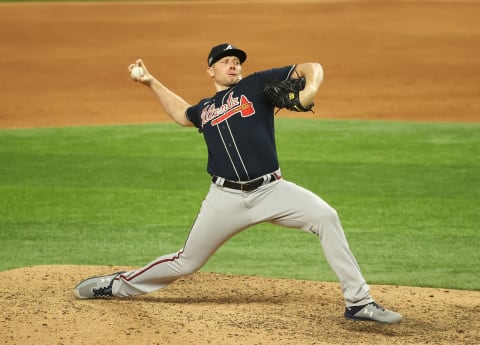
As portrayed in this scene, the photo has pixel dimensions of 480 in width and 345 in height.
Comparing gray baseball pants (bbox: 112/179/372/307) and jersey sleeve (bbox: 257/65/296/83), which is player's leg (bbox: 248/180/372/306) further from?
jersey sleeve (bbox: 257/65/296/83)

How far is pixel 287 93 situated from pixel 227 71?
0.68m

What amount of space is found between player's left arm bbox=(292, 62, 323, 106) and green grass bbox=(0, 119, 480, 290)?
230cm

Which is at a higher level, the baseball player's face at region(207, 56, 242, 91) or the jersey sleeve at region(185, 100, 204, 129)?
the baseball player's face at region(207, 56, 242, 91)

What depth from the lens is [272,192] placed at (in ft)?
19.4

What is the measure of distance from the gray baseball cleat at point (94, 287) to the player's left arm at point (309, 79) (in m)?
1.84

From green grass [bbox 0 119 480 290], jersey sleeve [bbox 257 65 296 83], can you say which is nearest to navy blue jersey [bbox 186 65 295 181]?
jersey sleeve [bbox 257 65 296 83]

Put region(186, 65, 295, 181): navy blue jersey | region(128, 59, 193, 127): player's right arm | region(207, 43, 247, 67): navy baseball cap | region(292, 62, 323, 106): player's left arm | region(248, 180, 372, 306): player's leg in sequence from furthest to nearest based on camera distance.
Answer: region(128, 59, 193, 127): player's right arm, region(207, 43, 247, 67): navy baseball cap, region(186, 65, 295, 181): navy blue jersey, region(248, 180, 372, 306): player's leg, region(292, 62, 323, 106): player's left arm

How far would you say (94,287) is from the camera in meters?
6.29

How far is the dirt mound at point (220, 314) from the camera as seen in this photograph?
5.56 meters

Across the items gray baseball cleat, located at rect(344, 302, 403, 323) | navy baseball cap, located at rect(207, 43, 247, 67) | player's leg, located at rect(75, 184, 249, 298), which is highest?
navy baseball cap, located at rect(207, 43, 247, 67)

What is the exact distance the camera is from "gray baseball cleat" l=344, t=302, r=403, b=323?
579cm

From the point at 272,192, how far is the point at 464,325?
1.48m

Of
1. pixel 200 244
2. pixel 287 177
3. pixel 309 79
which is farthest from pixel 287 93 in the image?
pixel 287 177

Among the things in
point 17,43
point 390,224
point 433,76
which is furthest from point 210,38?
point 390,224
